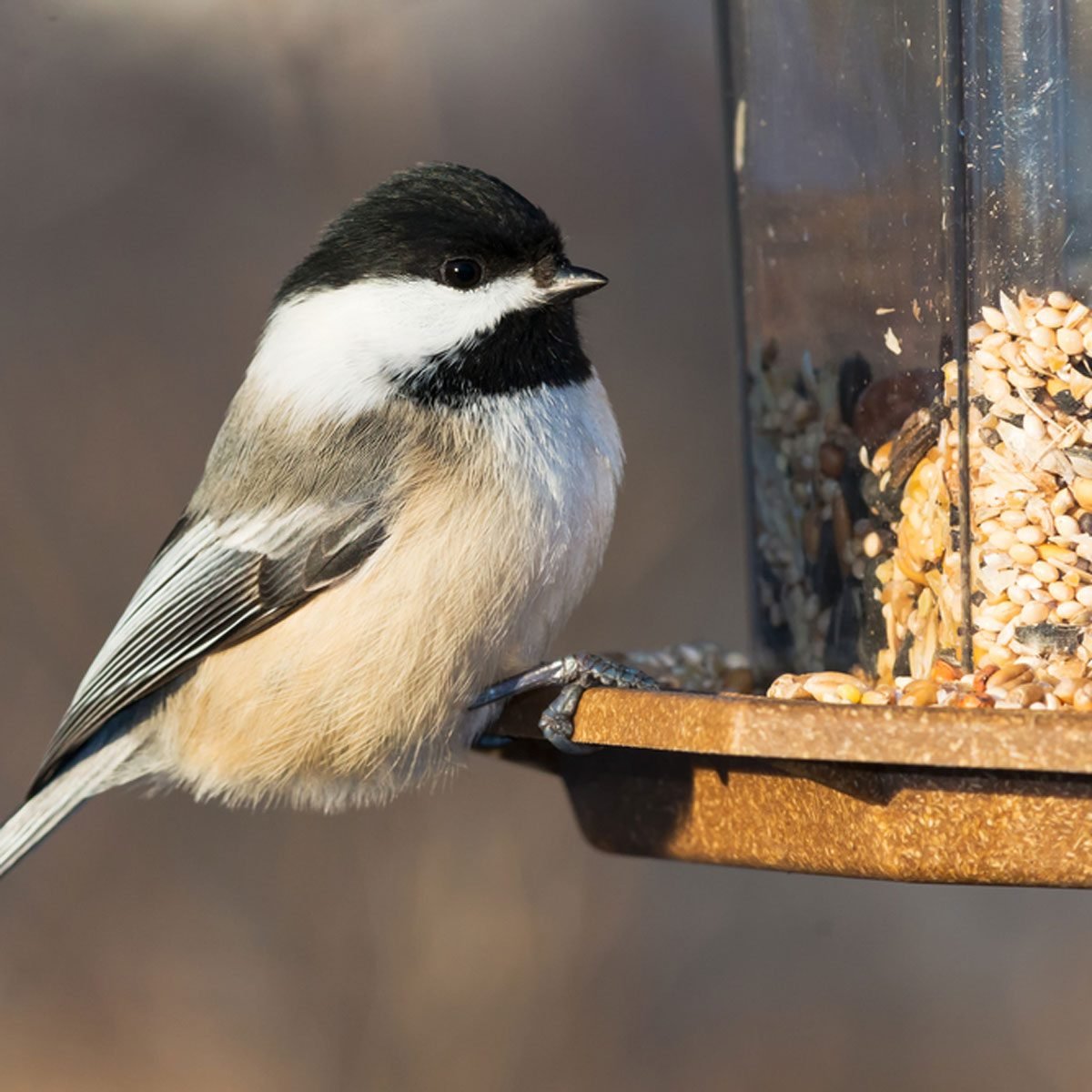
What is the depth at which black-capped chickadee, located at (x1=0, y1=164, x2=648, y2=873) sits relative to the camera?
254 cm

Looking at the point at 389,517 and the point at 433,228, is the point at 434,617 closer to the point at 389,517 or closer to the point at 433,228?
the point at 389,517

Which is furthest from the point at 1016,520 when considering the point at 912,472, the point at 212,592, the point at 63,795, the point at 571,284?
the point at 63,795

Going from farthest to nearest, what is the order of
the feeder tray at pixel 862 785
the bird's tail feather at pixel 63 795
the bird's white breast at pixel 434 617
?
the bird's tail feather at pixel 63 795 < the bird's white breast at pixel 434 617 < the feeder tray at pixel 862 785

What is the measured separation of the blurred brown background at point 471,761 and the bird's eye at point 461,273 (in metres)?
2.52

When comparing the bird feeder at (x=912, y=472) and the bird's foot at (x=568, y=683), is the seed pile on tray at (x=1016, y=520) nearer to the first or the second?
the bird feeder at (x=912, y=472)

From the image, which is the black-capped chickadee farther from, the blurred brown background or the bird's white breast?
the blurred brown background

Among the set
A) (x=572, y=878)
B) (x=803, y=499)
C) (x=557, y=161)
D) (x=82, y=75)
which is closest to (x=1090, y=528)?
(x=803, y=499)

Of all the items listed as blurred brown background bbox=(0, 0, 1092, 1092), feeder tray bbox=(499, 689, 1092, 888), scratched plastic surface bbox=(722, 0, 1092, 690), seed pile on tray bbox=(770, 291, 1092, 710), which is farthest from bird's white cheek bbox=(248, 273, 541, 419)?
blurred brown background bbox=(0, 0, 1092, 1092)

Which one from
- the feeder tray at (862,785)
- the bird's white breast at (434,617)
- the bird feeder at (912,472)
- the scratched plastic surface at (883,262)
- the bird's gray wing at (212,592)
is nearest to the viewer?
the feeder tray at (862,785)

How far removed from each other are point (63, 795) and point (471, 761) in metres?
2.01

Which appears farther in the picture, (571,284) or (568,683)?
(571,284)

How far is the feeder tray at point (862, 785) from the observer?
1761mm

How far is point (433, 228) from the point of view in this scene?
2.65 metres

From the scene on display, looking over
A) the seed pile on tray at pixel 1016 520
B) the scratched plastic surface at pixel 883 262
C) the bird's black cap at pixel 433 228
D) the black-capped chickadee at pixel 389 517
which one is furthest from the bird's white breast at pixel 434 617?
the seed pile on tray at pixel 1016 520
